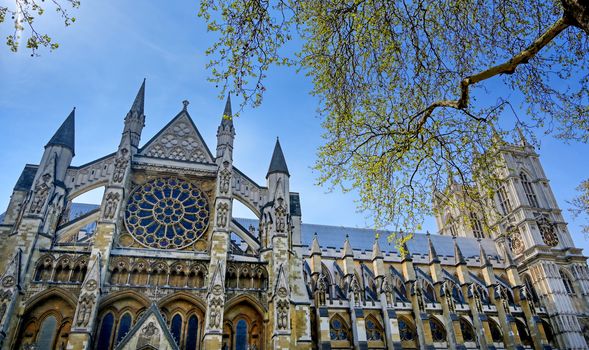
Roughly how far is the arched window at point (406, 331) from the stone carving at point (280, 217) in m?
15.3

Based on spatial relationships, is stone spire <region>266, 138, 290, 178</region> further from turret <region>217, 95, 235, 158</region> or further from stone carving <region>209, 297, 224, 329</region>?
stone carving <region>209, 297, 224, 329</region>

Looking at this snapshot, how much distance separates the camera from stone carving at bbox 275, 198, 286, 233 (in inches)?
750

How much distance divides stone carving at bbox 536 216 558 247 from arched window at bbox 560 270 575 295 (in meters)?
2.92

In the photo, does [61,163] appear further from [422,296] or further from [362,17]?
[422,296]

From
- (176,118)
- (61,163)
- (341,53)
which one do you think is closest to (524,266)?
(176,118)

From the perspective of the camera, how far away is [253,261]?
59.9ft

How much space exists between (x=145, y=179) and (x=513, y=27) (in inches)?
683

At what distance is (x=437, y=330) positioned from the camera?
30000 mm

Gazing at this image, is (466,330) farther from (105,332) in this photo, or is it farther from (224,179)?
(105,332)

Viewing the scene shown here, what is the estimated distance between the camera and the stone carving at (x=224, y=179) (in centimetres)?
1959

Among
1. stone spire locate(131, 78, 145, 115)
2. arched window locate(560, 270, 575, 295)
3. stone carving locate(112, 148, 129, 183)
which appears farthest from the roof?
arched window locate(560, 270, 575, 295)

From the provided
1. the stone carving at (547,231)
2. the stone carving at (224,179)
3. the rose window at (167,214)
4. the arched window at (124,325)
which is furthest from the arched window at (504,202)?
the arched window at (124,325)

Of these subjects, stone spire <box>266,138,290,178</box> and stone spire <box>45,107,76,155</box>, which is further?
stone spire <box>266,138,290,178</box>


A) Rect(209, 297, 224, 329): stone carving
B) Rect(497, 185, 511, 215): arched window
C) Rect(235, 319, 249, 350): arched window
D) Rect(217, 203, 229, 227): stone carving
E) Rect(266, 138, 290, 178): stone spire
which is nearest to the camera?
Rect(209, 297, 224, 329): stone carving
